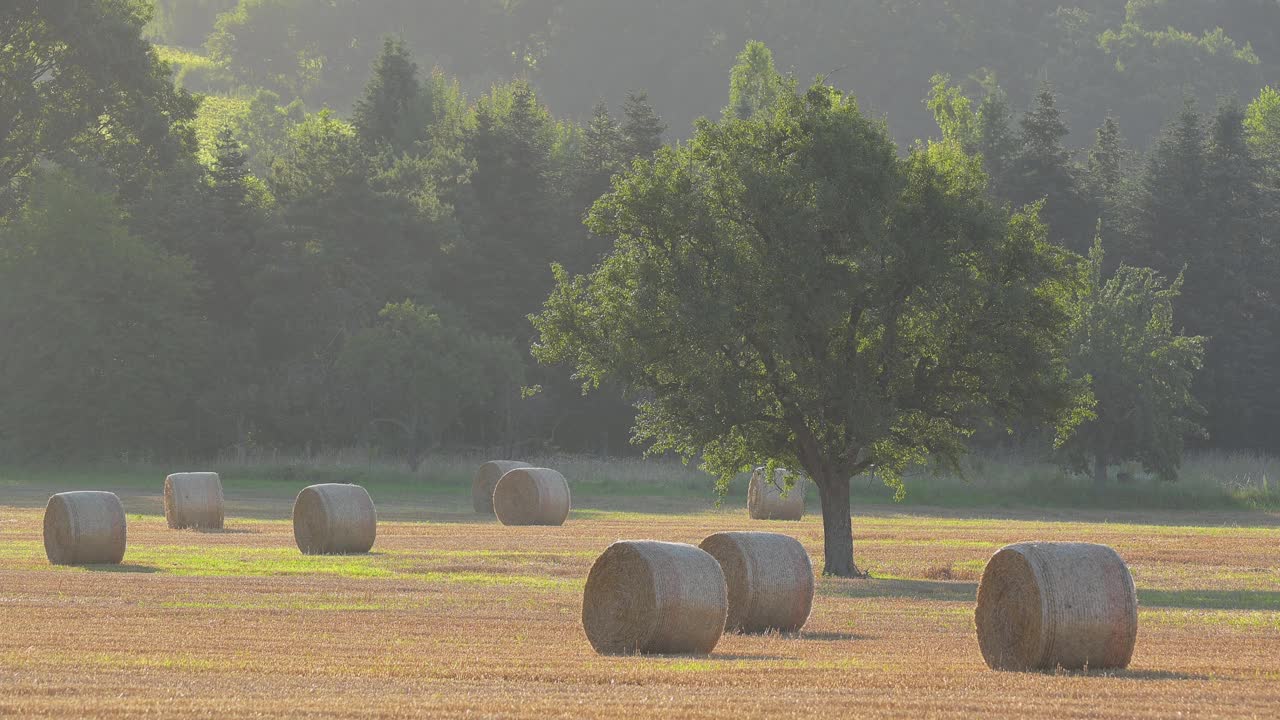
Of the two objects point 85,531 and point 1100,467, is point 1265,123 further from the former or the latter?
point 85,531

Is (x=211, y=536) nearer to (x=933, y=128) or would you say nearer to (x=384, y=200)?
(x=384, y=200)

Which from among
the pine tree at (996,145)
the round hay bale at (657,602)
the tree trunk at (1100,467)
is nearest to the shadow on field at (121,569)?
the round hay bale at (657,602)

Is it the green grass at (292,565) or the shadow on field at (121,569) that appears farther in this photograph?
the shadow on field at (121,569)

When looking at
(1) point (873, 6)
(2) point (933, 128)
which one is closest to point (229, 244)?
(2) point (933, 128)

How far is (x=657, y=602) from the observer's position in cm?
1788

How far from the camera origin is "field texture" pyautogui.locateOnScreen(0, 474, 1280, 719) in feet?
46.0

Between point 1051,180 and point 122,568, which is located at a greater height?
point 1051,180

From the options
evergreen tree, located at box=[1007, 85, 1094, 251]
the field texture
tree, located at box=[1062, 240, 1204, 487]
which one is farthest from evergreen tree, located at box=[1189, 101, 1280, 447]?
the field texture

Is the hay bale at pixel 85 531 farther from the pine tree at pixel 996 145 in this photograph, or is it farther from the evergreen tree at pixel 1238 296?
the pine tree at pixel 996 145

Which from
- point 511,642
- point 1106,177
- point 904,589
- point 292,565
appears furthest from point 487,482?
point 1106,177

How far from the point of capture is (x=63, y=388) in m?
76.0

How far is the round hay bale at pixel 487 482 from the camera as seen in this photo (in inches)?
1957

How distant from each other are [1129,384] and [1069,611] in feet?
154

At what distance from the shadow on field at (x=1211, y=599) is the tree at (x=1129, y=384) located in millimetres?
34339
